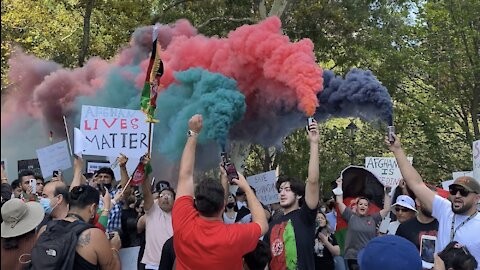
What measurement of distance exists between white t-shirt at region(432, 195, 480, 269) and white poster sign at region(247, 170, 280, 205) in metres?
4.71

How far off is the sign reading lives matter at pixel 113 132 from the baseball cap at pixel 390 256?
461 centimetres

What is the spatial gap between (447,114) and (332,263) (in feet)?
38.6

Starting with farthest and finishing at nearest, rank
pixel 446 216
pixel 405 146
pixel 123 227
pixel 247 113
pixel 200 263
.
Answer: pixel 405 146, pixel 247 113, pixel 123 227, pixel 446 216, pixel 200 263

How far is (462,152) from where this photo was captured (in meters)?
19.1

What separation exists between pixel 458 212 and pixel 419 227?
101 centimetres

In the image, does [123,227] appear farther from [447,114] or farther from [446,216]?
[447,114]

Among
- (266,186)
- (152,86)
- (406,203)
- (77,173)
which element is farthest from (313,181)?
(266,186)

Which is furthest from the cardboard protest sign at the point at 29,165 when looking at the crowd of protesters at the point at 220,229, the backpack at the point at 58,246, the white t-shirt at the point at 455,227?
the white t-shirt at the point at 455,227

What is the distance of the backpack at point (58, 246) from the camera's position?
13.5 ft

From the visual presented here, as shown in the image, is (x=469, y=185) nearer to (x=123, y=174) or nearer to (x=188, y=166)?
(x=188, y=166)

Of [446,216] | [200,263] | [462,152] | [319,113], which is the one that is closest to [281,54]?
[319,113]

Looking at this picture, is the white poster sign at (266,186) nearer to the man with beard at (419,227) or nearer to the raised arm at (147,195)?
the raised arm at (147,195)

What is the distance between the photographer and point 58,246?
13.6 ft

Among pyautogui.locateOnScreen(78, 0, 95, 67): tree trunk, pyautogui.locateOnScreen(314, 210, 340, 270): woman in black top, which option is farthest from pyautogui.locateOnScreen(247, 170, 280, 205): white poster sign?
pyautogui.locateOnScreen(78, 0, 95, 67): tree trunk
